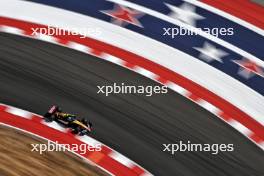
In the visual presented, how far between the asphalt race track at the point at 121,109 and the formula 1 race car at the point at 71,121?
197mm

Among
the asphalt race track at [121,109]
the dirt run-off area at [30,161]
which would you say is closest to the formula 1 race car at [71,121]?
the asphalt race track at [121,109]

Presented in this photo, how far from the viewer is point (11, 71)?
12.7 meters

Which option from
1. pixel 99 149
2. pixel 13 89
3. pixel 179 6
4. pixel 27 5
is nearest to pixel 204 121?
pixel 99 149

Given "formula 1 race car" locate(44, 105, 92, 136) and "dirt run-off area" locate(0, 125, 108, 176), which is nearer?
"dirt run-off area" locate(0, 125, 108, 176)

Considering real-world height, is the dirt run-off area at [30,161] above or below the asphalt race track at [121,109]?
below

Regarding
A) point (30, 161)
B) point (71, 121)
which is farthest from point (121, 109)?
point (30, 161)

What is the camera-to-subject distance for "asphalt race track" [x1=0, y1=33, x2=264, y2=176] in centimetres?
1195

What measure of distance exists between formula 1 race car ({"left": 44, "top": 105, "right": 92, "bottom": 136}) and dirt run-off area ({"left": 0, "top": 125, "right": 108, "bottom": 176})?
0.59 meters

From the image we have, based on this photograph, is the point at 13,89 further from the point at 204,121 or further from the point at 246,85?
the point at 246,85

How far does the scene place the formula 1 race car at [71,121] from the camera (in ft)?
39.5

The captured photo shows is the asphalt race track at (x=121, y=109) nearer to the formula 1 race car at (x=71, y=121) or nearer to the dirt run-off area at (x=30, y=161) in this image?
the formula 1 race car at (x=71, y=121)

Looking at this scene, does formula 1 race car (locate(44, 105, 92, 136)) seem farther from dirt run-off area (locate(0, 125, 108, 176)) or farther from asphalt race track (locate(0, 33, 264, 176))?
dirt run-off area (locate(0, 125, 108, 176))

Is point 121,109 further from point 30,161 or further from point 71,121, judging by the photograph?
point 30,161

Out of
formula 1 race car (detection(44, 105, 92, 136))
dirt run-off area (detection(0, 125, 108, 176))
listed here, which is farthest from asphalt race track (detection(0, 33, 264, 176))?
dirt run-off area (detection(0, 125, 108, 176))
